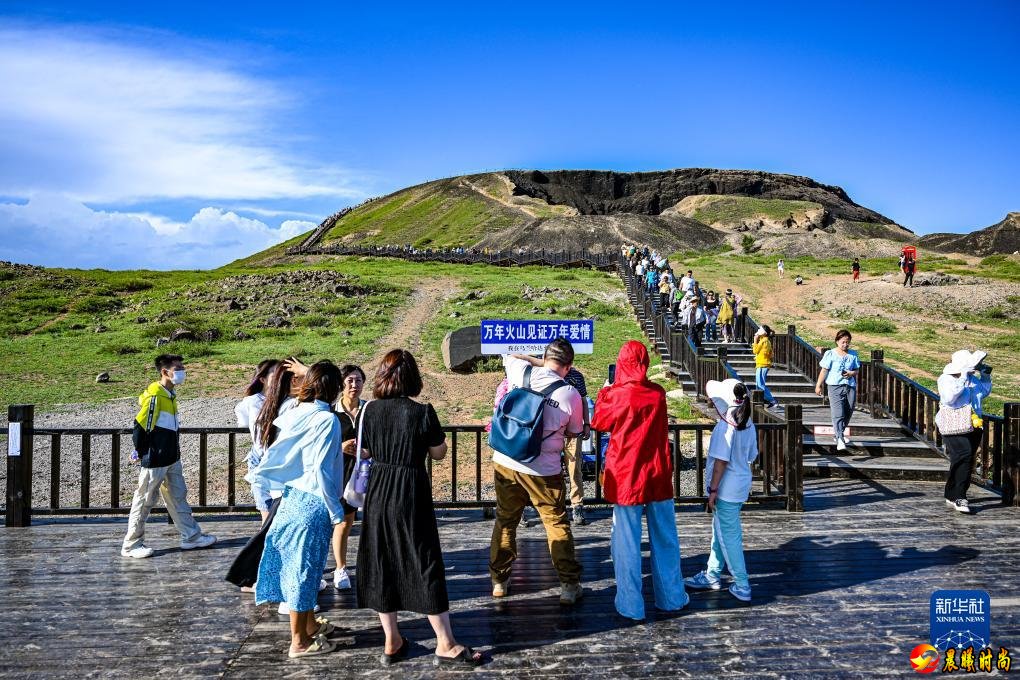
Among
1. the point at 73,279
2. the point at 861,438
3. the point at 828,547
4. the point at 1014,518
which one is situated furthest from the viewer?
the point at 73,279

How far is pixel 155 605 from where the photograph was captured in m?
5.69

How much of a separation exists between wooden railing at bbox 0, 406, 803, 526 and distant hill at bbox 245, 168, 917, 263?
48.5 meters

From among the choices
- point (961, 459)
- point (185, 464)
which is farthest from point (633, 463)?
point (185, 464)

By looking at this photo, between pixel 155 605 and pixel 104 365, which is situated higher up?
pixel 104 365

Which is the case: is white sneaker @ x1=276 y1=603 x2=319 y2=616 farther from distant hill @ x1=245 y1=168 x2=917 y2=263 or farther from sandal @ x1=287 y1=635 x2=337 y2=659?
distant hill @ x1=245 y1=168 x2=917 y2=263

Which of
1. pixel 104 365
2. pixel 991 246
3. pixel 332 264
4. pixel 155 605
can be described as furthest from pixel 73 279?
pixel 991 246

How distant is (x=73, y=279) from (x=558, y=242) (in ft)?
117

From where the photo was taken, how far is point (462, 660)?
473 centimetres

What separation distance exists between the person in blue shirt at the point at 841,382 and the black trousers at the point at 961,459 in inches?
86.1

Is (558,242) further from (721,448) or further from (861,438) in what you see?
(721,448)

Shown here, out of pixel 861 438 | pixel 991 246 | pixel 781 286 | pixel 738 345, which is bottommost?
pixel 861 438

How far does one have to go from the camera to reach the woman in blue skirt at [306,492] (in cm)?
472

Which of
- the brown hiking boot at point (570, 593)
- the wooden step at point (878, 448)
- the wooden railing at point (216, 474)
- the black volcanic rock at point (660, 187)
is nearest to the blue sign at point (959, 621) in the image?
the brown hiking boot at point (570, 593)

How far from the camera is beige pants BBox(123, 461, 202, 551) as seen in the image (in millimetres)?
6777
